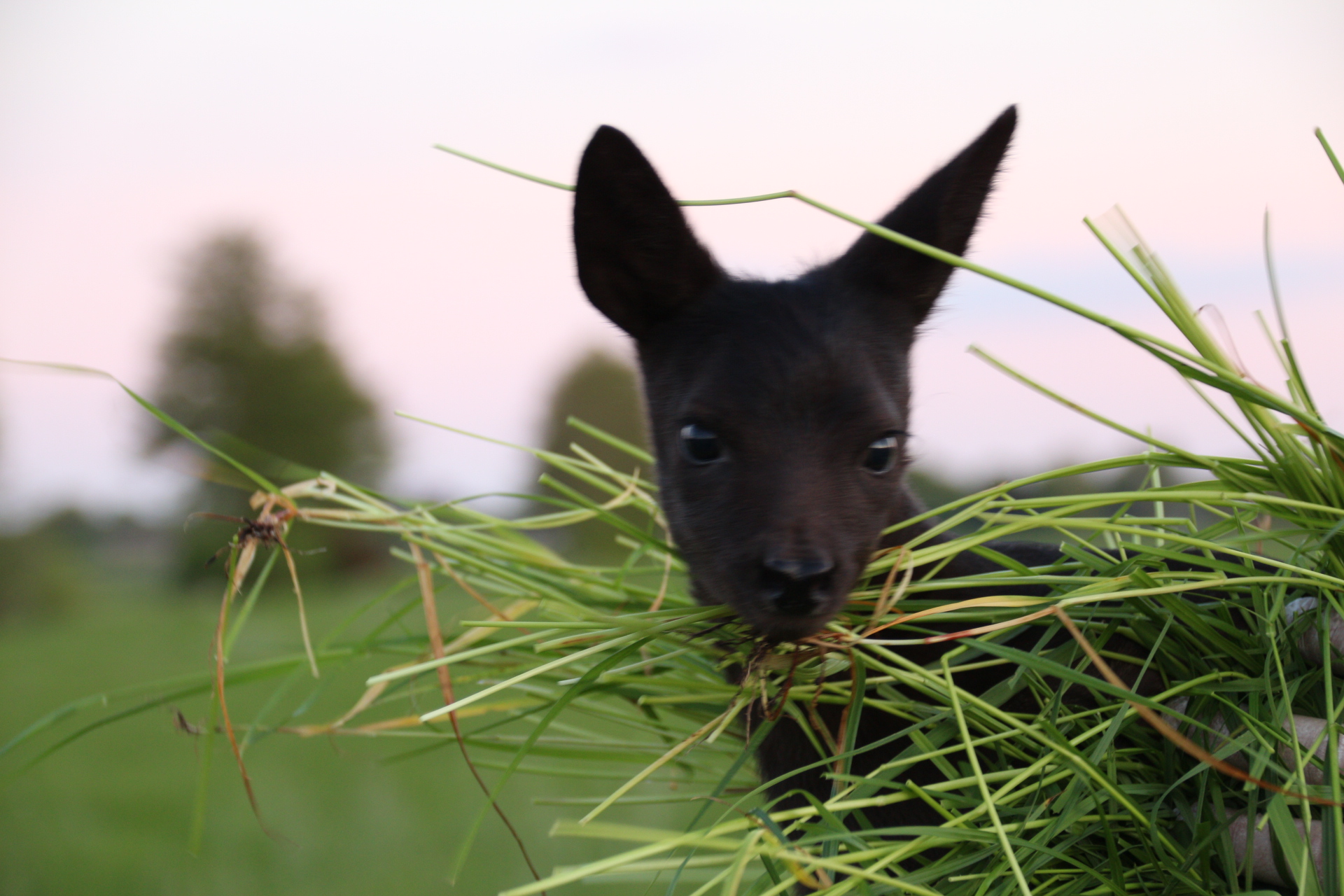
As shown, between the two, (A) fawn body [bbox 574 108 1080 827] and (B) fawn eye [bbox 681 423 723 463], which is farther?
(B) fawn eye [bbox 681 423 723 463]

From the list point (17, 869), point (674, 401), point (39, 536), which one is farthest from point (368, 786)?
point (39, 536)

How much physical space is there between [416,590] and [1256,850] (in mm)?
2523

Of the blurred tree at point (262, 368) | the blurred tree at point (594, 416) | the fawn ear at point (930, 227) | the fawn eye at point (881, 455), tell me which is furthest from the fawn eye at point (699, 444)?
the blurred tree at point (262, 368)

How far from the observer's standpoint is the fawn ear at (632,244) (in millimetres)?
1965

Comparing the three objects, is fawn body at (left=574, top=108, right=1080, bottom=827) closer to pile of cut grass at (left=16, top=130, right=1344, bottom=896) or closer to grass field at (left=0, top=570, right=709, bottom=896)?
pile of cut grass at (left=16, top=130, right=1344, bottom=896)

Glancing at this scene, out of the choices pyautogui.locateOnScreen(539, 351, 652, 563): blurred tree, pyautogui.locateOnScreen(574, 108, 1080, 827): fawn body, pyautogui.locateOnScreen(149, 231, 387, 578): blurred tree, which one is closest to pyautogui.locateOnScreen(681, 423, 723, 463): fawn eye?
pyautogui.locateOnScreen(574, 108, 1080, 827): fawn body

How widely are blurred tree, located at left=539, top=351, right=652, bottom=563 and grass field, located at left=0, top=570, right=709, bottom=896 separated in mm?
8459

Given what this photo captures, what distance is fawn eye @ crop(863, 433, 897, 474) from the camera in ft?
6.28

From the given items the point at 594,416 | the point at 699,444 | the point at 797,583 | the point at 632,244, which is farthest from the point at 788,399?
the point at 594,416

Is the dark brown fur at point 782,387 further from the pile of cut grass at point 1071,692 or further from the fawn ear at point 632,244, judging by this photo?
the pile of cut grass at point 1071,692

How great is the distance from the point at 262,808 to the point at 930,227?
726 cm

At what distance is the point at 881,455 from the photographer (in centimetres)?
195

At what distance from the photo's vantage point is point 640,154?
1.90 metres

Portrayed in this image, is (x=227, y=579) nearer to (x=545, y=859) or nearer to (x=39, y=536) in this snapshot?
(x=545, y=859)
